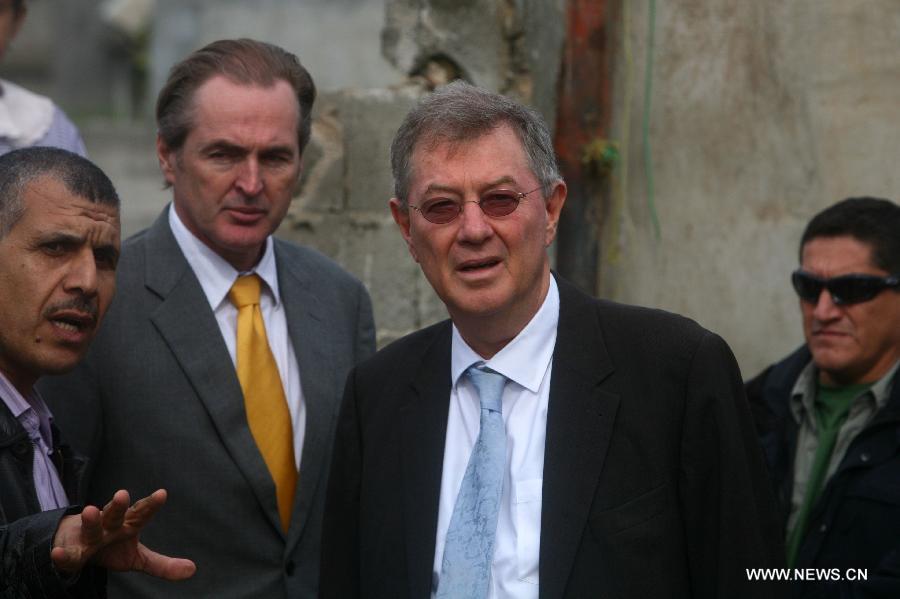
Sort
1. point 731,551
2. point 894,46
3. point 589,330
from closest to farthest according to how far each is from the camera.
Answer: point 731,551, point 589,330, point 894,46

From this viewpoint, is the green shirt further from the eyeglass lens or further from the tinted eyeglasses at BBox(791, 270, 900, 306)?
the eyeglass lens

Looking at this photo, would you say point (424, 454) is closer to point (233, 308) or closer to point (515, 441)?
point (515, 441)

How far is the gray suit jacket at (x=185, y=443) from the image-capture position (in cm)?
321

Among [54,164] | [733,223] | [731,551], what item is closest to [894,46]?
[733,223]

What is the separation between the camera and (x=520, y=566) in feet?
8.33

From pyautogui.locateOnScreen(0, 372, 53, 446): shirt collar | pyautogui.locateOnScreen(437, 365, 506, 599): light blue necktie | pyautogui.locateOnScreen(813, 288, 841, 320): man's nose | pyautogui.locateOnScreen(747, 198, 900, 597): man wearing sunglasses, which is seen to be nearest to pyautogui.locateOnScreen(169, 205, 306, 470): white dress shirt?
pyautogui.locateOnScreen(0, 372, 53, 446): shirt collar

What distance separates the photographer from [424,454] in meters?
2.73

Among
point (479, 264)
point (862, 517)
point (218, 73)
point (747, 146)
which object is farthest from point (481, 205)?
point (747, 146)

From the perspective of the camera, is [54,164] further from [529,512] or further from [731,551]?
[731,551]

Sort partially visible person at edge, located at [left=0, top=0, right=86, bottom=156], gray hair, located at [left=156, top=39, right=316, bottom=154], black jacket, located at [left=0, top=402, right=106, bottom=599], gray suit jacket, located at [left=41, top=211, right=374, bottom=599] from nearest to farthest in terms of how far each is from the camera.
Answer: black jacket, located at [left=0, top=402, right=106, bottom=599], gray suit jacket, located at [left=41, top=211, right=374, bottom=599], gray hair, located at [left=156, top=39, right=316, bottom=154], partially visible person at edge, located at [left=0, top=0, right=86, bottom=156]

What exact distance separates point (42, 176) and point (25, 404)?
49 cm

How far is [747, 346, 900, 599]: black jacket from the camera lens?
11.3 ft

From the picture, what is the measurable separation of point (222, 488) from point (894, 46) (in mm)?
2733

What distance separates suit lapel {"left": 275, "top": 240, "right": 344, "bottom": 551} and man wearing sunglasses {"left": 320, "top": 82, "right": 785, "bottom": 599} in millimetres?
452
